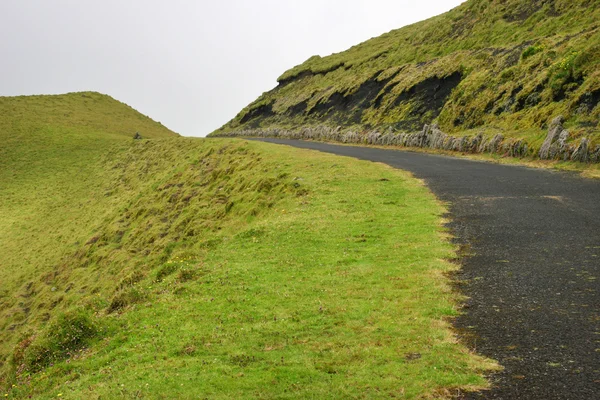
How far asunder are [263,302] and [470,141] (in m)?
29.0

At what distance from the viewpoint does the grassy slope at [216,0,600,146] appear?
33062 millimetres

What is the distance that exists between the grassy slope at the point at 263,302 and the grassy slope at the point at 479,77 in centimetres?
1364

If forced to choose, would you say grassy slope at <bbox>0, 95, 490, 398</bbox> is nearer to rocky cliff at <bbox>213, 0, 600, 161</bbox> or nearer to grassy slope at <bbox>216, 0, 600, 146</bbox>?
rocky cliff at <bbox>213, 0, 600, 161</bbox>

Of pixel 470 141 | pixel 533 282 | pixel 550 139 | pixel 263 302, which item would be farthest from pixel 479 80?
pixel 263 302

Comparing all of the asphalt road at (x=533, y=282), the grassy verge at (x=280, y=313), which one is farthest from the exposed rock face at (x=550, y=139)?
the grassy verge at (x=280, y=313)

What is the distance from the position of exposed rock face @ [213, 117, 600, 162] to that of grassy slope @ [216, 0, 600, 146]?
1159 millimetres

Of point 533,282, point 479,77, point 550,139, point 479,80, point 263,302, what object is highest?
point 479,77

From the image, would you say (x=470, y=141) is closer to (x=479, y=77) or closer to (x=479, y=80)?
(x=479, y=80)

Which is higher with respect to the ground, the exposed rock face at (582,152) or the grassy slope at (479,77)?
the grassy slope at (479,77)

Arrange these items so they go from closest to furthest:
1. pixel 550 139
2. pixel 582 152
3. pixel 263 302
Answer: pixel 263 302
pixel 582 152
pixel 550 139

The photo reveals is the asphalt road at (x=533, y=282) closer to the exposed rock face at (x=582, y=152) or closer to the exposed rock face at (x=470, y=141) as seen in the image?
the exposed rock face at (x=582, y=152)

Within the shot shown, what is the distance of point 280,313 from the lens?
10.5m

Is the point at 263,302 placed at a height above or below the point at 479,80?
below

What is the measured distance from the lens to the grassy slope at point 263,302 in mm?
7930
